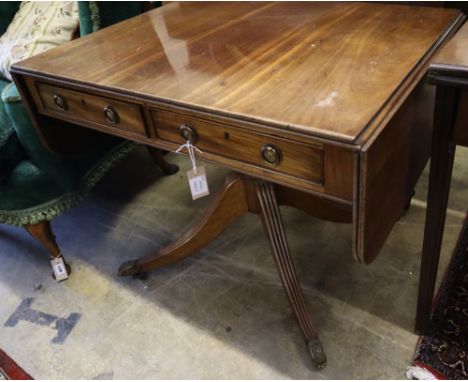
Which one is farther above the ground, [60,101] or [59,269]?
[60,101]

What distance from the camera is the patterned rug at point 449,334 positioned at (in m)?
0.98

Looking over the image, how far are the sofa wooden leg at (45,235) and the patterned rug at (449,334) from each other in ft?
3.37

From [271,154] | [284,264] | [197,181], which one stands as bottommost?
[284,264]

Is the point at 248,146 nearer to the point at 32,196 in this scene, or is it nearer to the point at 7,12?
the point at 32,196

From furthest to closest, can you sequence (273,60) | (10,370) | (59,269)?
(59,269)
(10,370)
(273,60)

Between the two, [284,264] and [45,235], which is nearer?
[284,264]

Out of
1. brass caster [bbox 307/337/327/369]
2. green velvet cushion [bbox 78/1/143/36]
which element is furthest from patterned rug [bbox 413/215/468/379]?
green velvet cushion [bbox 78/1/143/36]

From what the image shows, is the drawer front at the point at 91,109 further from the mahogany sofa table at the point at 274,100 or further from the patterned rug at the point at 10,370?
the patterned rug at the point at 10,370

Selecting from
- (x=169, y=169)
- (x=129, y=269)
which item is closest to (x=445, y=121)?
(x=129, y=269)

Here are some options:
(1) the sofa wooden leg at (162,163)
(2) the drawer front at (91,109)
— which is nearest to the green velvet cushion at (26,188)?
(2) the drawer front at (91,109)

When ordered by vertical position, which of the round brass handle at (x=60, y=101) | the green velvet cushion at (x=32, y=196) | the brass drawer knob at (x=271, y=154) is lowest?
the green velvet cushion at (x=32, y=196)

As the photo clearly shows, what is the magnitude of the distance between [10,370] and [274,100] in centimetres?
95

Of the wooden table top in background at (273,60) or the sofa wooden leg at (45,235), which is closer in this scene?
the wooden table top in background at (273,60)

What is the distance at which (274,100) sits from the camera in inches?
29.3
